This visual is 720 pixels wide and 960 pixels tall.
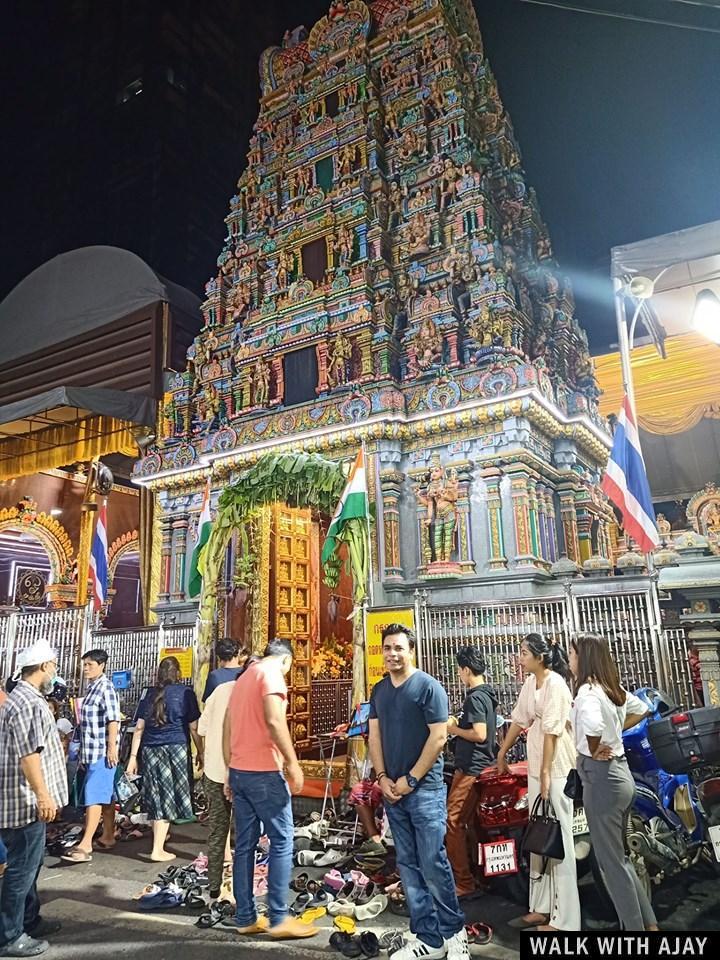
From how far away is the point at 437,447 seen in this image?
11.2 m

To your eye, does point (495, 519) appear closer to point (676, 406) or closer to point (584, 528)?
point (584, 528)

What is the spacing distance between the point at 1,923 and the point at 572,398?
1094cm

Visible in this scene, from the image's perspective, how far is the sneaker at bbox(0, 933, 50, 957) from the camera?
4.12 m

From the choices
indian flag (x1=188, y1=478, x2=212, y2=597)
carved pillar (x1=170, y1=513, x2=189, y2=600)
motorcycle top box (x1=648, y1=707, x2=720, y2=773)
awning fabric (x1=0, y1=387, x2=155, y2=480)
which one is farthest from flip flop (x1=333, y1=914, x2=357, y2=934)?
awning fabric (x1=0, y1=387, x2=155, y2=480)

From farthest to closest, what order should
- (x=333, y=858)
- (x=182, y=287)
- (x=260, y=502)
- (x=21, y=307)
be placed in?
(x=21, y=307) < (x=182, y=287) < (x=260, y=502) < (x=333, y=858)

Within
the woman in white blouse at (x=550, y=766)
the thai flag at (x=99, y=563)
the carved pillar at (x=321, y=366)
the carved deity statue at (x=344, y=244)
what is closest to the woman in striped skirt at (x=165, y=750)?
the woman in white blouse at (x=550, y=766)

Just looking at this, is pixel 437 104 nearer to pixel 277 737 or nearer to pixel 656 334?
pixel 656 334

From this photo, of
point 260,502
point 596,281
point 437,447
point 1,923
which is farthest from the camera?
point 596,281

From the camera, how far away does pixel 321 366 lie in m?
12.4

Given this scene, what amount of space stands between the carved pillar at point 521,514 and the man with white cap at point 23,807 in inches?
284

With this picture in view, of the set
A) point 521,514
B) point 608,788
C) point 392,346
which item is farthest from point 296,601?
point 608,788

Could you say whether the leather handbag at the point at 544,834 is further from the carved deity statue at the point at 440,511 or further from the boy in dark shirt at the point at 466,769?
the carved deity statue at the point at 440,511

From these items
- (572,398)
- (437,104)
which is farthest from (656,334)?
(437,104)

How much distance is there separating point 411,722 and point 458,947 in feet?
4.00
